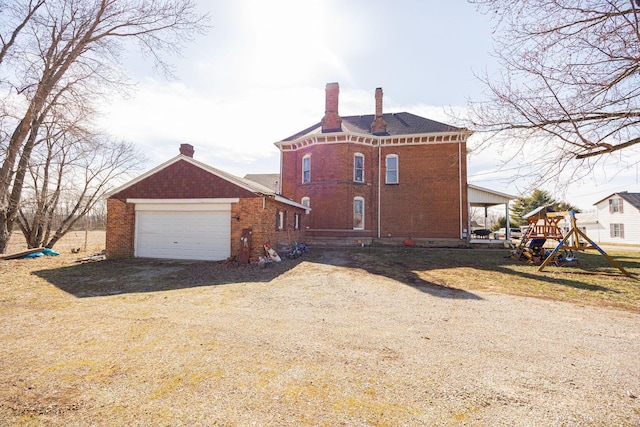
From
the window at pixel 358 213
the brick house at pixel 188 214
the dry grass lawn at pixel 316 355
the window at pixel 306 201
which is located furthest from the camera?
the window at pixel 306 201

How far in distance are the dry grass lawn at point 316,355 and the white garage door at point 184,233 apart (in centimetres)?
457

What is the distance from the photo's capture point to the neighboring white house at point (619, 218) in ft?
87.0

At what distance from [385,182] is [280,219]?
8.80m

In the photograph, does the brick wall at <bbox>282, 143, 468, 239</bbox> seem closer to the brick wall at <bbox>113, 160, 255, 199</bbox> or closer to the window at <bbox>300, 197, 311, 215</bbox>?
the window at <bbox>300, 197, 311, 215</bbox>

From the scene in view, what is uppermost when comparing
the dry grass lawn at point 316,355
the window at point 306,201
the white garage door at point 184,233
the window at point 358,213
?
the window at point 306,201

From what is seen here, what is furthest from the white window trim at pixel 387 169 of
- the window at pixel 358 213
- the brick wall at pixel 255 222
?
the brick wall at pixel 255 222

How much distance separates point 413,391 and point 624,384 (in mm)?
2162

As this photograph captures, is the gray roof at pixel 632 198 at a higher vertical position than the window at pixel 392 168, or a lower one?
lower

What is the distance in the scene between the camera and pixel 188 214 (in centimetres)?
1237

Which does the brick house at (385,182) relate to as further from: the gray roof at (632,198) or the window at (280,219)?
the gray roof at (632,198)

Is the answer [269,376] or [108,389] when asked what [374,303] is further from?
[108,389]

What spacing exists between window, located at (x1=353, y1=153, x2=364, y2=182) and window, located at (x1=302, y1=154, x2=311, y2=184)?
10.6 ft

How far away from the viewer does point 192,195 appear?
12.1m

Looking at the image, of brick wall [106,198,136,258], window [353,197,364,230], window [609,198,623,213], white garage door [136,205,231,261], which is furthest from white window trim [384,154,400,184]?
window [609,198,623,213]
